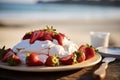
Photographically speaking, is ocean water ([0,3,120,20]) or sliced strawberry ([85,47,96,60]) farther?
ocean water ([0,3,120,20])

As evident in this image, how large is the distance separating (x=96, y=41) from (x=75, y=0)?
39789 millimetres

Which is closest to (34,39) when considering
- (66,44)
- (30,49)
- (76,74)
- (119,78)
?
(30,49)

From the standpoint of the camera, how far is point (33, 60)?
1501mm

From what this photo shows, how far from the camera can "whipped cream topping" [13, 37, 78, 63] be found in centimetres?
159

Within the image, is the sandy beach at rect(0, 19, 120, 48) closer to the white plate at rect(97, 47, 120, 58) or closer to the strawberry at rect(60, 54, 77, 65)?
Result: the white plate at rect(97, 47, 120, 58)

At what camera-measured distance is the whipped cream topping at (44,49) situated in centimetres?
159

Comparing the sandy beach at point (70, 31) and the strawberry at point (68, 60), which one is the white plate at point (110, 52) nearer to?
the strawberry at point (68, 60)

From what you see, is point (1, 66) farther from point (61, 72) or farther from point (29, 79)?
point (61, 72)

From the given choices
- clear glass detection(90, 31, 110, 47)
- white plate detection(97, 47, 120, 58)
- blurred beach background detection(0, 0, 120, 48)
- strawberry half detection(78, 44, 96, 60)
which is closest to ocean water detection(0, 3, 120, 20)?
blurred beach background detection(0, 0, 120, 48)

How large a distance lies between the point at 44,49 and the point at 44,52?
0.02m

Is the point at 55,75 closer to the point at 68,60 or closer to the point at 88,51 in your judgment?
the point at 68,60

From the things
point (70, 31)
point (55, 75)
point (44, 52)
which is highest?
point (70, 31)

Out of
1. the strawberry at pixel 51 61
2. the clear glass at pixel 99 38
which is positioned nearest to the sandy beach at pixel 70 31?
the clear glass at pixel 99 38

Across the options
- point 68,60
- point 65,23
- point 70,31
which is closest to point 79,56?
point 68,60
